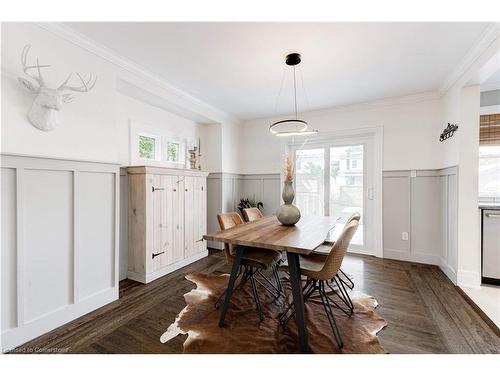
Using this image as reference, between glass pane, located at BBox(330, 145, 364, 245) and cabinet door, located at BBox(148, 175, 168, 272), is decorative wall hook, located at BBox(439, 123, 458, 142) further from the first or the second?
cabinet door, located at BBox(148, 175, 168, 272)

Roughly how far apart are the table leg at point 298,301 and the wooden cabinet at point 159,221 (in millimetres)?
1946

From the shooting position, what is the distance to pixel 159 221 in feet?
9.44

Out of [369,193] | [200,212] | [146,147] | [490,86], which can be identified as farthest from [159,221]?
[490,86]

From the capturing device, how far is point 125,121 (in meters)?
2.87

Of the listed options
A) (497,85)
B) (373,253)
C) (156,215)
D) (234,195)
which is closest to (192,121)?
(234,195)

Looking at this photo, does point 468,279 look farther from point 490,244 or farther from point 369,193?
point 369,193

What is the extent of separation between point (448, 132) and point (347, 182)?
1.48 meters

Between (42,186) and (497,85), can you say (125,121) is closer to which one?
(42,186)

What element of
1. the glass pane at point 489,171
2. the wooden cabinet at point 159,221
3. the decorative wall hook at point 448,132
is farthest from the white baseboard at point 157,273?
the glass pane at point 489,171

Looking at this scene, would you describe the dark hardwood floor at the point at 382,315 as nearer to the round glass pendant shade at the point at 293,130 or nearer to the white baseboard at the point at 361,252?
the white baseboard at the point at 361,252

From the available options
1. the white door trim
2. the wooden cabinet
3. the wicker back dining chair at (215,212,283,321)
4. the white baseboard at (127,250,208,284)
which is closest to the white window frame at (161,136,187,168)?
the wooden cabinet

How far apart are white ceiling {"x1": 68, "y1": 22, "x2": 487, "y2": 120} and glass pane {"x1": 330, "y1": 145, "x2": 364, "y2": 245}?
1.02 m

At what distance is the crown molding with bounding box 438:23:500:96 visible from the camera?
1840 millimetres
